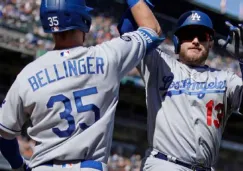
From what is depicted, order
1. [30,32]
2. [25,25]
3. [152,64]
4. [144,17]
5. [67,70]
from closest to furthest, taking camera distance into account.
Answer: [67,70], [144,17], [152,64], [25,25], [30,32]

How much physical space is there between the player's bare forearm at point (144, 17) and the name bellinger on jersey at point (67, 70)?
55 centimetres

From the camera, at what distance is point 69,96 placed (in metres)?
2.88

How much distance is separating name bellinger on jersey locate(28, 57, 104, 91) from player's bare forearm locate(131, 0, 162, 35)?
1.82 ft

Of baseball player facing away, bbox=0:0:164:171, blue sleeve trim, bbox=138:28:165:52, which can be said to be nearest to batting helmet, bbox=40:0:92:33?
baseball player facing away, bbox=0:0:164:171

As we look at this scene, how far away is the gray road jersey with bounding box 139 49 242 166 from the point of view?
12.3 ft

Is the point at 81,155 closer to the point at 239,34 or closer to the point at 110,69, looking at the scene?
the point at 110,69

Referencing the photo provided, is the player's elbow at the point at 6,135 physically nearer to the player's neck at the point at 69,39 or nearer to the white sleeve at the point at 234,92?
the player's neck at the point at 69,39

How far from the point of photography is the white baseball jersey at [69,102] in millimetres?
2846

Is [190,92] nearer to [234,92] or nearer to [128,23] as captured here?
[234,92]

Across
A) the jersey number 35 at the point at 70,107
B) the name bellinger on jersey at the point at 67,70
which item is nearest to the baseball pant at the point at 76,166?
the jersey number 35 at the point at 70,107

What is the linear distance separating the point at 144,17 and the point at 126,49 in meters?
0.46

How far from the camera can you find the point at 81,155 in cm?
282

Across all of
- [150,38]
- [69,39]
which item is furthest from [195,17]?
[69,39]

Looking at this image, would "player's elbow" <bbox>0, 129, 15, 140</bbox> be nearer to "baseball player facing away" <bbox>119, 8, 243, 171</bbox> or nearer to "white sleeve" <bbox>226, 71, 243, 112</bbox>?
"baseball player facing away" <bbox>119, 8, 243, 171</bbox>
